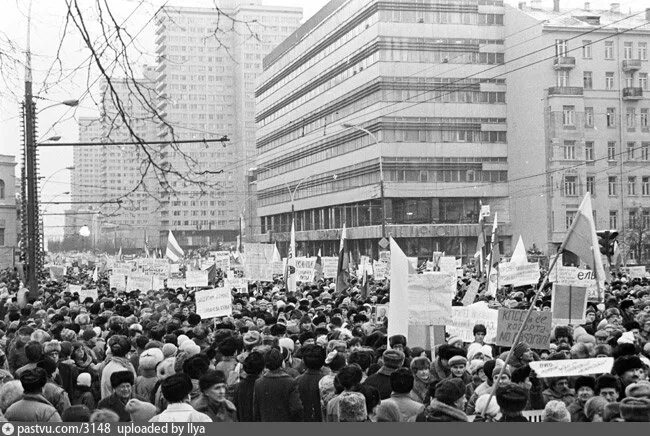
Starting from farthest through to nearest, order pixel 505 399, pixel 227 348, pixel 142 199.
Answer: pixel 227 348 < pixel 142 199 < pixel 505 399

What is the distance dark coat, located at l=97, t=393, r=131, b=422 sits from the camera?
873 centimetres

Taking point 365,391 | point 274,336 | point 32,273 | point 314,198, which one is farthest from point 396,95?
point 365,391

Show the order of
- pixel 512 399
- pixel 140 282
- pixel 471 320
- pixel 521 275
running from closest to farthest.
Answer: pixel 512 399 < pixel 471 320 < pixel 521 275 < pixel 140 282

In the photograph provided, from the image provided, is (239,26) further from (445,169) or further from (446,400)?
(445,169)

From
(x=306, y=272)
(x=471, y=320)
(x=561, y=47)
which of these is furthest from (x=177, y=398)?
(x=561, y=47)

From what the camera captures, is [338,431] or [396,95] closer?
[338,431]

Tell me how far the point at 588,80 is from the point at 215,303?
202 feet

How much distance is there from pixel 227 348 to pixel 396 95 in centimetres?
6534

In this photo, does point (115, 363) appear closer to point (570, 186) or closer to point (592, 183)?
point (570, 186)

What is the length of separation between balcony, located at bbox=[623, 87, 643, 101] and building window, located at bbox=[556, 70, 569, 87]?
4.45m

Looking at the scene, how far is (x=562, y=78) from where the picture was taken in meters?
73.4

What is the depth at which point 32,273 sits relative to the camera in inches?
1041

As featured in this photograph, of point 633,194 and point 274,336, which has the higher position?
point 633,194

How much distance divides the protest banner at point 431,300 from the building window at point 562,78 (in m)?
63.6
